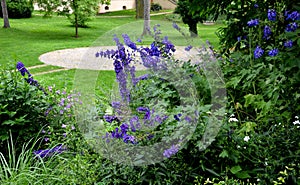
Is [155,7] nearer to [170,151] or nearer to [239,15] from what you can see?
[239,15]

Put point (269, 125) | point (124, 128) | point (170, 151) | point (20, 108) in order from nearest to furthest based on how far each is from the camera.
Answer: point (170, 151), point (124, 128), point (269, 125), point (20, 108)

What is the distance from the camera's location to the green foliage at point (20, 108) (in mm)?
3064

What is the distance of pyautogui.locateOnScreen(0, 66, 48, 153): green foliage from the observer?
306 cm

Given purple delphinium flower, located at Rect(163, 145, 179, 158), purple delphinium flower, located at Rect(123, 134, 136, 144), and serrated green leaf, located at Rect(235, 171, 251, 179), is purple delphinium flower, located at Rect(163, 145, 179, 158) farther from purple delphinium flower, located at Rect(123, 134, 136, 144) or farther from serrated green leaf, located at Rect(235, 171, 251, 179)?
serrated green leaf, located at Rect(235, 171, 251, 179)

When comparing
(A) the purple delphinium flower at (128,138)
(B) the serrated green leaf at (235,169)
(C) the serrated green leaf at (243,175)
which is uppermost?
(A) the purple delphinium flower at (128,138)

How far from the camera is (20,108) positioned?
10.2 feet

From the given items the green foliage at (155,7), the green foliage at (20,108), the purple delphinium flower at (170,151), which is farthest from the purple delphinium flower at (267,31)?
the green foliage at (155,7)

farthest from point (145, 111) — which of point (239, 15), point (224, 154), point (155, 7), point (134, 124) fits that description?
point (155, 7)

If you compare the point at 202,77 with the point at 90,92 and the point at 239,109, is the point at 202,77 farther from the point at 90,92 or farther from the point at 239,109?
the point at 90,92

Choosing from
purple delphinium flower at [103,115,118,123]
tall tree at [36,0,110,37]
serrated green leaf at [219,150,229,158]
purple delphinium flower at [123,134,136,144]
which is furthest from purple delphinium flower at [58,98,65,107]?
tall tree at [36,0,110,37]

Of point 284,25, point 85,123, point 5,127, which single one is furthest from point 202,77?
point 5,127

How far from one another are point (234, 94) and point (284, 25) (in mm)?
659

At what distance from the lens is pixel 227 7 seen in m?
3.55

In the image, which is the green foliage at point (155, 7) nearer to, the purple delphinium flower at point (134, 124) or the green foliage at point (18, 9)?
the green foliage at point (18, 9)
